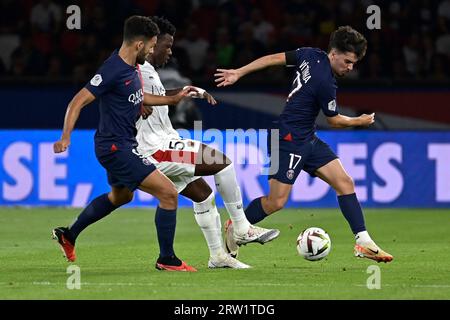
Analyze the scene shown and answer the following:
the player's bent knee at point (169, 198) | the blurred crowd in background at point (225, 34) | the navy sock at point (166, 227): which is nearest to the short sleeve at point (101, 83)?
the player's bent knee at point (169, 198)

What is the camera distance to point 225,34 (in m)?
19.3

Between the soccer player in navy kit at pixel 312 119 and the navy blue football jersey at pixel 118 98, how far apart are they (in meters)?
0.88

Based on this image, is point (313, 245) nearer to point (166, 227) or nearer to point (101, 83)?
point (166, 227)

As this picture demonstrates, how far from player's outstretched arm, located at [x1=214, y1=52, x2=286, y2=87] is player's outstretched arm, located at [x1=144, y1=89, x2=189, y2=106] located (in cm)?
44

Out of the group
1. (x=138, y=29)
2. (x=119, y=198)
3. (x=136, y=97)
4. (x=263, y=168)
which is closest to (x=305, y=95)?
(x=136, y=97)

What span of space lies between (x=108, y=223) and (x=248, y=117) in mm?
4280

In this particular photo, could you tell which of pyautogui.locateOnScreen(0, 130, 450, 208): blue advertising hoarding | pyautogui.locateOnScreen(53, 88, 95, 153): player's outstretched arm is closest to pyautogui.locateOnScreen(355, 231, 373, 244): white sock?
pyautogui.locateOnScreen(53, 88, 95, 153): player's outstretched arm

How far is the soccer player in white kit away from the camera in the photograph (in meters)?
9.89

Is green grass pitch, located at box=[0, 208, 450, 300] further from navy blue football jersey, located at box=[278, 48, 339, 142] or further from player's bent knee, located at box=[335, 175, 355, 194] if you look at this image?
navy blue football jersey, located at box=[278, 48, 339, 142]

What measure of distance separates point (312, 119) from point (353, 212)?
90cm

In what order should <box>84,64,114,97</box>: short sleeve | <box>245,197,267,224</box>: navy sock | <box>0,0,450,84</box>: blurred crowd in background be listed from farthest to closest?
<box>0,0,450,84</box>: blurred crowd in background → <box>245,197,267,224</box>: navy sock → <box>84,64,114,97</box>: short sleeve

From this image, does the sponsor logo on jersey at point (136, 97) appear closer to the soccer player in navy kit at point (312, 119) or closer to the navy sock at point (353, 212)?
the soccer player in navy kit at point (312, 119)

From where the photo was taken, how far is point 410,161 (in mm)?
16422
